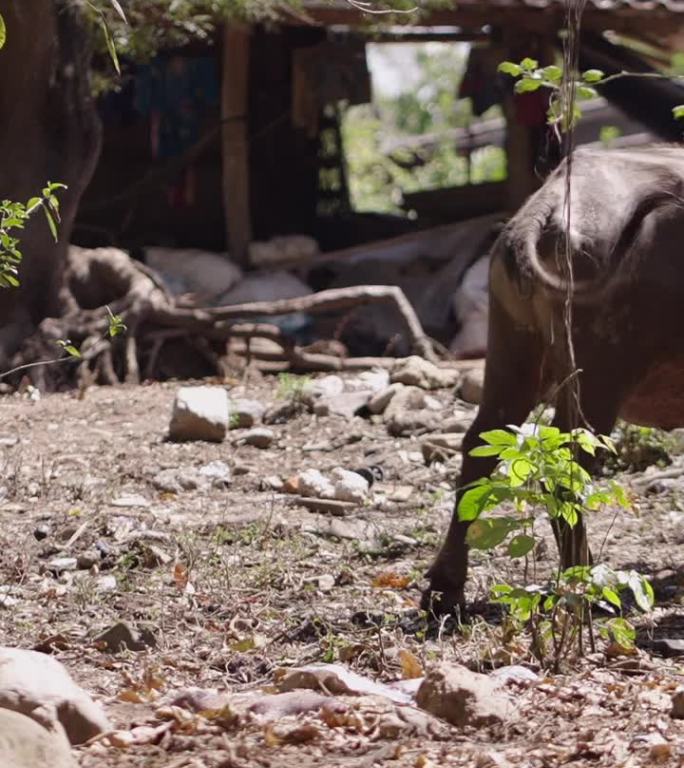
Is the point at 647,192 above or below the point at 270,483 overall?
above

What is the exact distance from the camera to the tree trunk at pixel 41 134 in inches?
364

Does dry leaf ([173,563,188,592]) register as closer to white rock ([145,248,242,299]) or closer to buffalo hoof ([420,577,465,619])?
buffalo hoof ([420,577,465,619])

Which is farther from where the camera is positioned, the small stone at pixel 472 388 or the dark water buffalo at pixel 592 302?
the small stone at pixel 472 388

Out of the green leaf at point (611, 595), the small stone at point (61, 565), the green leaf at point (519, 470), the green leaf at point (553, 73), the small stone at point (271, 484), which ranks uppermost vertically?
the green leaf at point (553, 73)

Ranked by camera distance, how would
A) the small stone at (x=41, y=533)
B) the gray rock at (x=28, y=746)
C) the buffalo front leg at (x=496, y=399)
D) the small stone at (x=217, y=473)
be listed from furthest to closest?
1. the small stone at (x=217, y=473)
2. the small stone at (x=41, y=533)
3. the buffalo front leg at (x=496, y=399)
4. the gray rock at (x=28, y=746)

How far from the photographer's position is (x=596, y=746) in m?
3.18

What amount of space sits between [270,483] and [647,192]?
2.55 m

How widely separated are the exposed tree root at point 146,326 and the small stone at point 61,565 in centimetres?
404

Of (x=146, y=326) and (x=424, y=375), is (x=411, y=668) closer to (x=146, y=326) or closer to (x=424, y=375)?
(x=424, y=375)

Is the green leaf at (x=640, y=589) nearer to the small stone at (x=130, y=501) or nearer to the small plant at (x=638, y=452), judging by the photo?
the small stone at (x=130, y=501)

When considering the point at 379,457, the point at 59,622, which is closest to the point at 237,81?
the point at 379,457

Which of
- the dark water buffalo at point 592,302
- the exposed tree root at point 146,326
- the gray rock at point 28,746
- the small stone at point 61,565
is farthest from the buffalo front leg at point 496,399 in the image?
the exposed tree root at point 146,326

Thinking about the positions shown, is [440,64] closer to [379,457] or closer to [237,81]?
[237,81]

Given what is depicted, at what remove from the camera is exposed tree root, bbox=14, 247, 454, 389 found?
31.0 ft
